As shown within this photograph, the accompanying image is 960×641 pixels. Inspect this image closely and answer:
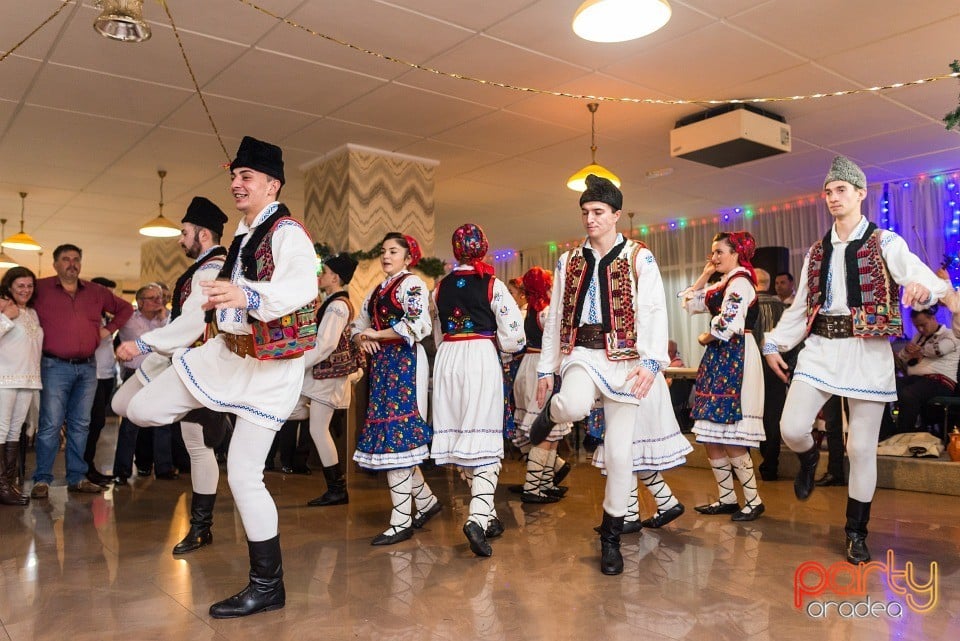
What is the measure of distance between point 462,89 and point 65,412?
3.51m

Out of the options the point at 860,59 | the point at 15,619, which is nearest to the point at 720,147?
the point at 860,59

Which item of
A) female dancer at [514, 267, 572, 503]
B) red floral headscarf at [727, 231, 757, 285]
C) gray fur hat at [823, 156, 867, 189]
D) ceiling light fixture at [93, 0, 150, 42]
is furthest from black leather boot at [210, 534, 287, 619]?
red floral headscarf at [727, 231, 757, 285]

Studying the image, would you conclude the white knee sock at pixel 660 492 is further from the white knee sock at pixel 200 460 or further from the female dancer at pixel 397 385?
the white knee sock at pixel 200 460

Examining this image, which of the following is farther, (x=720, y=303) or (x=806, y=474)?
(x=720, y=303)

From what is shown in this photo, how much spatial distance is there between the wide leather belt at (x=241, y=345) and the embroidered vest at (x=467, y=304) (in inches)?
47.2

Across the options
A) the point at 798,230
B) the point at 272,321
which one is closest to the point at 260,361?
the point at 272,321

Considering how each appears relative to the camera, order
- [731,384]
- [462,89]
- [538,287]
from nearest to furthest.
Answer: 1. [731,384]
2. [538,287]
3. [462,89]

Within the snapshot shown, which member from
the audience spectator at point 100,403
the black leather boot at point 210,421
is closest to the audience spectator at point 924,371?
the black leather boot at point 210,421

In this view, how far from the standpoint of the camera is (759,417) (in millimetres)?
4160

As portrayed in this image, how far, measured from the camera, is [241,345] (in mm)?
2592

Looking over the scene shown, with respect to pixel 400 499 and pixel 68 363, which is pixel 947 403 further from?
pixel 68 363

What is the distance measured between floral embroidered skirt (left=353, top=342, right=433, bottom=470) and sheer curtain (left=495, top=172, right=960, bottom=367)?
20.2 ft

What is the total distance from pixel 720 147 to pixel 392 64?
106 inches

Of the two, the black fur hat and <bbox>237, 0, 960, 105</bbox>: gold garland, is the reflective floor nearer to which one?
the black fur hat
